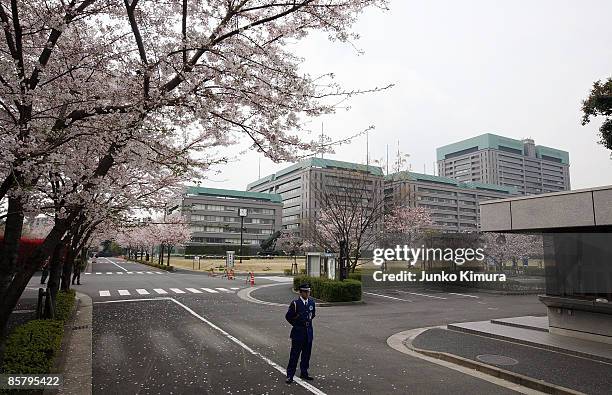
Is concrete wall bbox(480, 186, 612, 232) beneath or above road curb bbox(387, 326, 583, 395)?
above

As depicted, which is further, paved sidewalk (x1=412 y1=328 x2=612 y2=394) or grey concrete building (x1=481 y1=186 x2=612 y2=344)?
grey concrete building (x1=481 y1=186 x2=612 y2=344)

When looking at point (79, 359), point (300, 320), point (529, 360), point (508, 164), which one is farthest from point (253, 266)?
point (508, 164)

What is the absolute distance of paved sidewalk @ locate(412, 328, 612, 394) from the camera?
7.20 metres

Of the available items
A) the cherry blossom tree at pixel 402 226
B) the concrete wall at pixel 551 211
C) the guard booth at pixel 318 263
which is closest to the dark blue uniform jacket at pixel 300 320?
the concrete wall at pixel 551 211

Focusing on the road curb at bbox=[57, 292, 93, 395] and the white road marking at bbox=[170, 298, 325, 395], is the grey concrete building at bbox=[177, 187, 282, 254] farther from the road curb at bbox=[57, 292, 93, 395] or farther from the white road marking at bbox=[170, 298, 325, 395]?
the white road marking at bbox=[170, 298, 325, 395]

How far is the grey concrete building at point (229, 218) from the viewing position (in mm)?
96375

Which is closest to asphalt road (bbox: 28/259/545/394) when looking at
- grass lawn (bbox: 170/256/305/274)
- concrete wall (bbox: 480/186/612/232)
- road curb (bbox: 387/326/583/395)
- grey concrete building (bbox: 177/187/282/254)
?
road curb (bbox: 387/326/583/395)

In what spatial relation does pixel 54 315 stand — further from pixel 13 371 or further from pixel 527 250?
pixel 527 250

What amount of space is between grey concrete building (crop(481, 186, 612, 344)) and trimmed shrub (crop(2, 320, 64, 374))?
11521mm

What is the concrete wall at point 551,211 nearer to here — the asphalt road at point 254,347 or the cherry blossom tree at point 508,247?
the asphalt road at point 254,347

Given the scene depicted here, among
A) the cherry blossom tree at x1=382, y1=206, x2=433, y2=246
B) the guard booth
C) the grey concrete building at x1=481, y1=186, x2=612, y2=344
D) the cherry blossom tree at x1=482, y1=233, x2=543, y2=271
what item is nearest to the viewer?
A: the grey concrete building at x1=481, y1=186, x2=612, y2=344

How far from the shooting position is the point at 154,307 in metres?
17.2

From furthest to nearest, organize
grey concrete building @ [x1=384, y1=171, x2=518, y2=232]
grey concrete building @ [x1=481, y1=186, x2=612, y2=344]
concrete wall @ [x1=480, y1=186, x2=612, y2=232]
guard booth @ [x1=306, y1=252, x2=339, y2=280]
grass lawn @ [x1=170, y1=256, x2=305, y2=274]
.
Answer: grey concrete building @ [x1=384, y1=171, x2=518, y2=232]
grass lawn @ [x1=170, y1=256, x2=305, y2=274]
guard booth @ [x1=306, y1=252, x2=339, y2=280]
grey concrete building @ [x1=481, y1=186, x2=612, y2=344]
concrete wall @ [x1=480, y1=186, x2=612, y2=232]

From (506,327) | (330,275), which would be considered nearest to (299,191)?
(330,275)
